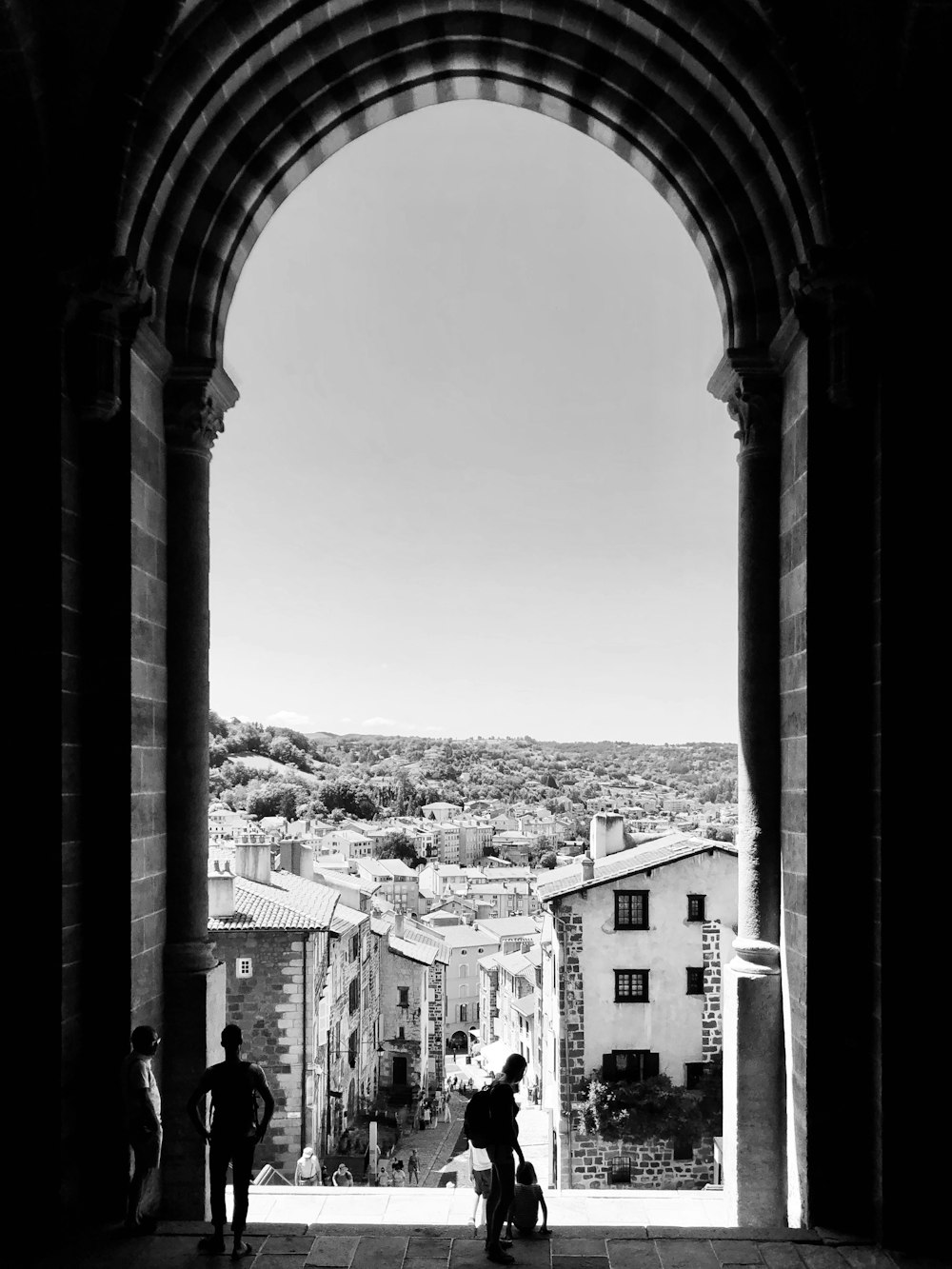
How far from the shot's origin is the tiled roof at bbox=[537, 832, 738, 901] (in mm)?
19188

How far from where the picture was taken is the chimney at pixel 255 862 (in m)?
20.2

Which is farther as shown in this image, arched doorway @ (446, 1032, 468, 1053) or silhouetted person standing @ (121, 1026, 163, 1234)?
arched doorway @ (446, 1032, 468, 1053)

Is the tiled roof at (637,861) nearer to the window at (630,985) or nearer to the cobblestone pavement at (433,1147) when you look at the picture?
the window at (630,985)

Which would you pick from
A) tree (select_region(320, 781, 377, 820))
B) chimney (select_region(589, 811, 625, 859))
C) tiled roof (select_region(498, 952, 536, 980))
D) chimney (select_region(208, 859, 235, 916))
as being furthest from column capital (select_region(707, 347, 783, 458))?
tree (select_region(320, 781, 377, 820))

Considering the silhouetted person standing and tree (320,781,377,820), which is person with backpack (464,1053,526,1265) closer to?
the silhouetted person standing

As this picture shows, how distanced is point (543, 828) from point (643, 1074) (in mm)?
59991

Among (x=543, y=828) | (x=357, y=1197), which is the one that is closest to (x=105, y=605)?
(x=357, y=1197)

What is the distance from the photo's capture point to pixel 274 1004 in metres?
18.4

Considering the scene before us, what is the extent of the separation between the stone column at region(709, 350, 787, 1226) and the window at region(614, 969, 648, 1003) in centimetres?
1416

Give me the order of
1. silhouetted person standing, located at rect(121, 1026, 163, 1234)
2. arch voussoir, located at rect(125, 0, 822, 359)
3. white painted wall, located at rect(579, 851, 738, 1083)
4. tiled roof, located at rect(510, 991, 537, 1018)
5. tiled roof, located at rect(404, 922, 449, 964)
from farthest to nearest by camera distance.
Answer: tiled roof, located at rect(404, 922, 449, 964) < tiled roof, located at rect(510, 991, 537, 1018) < white painted wall, located at rect(579, 851, 738, 1083) < arch voussoir, located at rect(125, 0, 822, 359) < silhouetted person standing, located at rect(121, 1026, 163, 1234)

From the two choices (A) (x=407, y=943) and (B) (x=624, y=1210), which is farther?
(A) (x=407, y=943)

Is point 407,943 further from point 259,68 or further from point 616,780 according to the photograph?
point 259,68

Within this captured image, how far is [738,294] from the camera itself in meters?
6.15

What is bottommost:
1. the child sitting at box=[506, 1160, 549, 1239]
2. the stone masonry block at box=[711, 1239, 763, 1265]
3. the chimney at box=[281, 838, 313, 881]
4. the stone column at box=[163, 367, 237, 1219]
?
the chimney at box=[281, 838, 313, 881]
